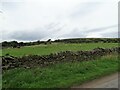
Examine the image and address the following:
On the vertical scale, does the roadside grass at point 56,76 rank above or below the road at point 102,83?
above

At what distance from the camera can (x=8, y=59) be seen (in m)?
24.8

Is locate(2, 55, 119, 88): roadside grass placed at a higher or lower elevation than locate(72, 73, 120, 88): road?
higher

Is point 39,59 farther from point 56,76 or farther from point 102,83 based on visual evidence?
point 102,83

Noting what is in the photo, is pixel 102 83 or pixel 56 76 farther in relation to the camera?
pixel 56 76

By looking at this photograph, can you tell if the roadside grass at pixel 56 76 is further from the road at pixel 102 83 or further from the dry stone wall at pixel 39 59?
the dry stone wall at pixel 39 59

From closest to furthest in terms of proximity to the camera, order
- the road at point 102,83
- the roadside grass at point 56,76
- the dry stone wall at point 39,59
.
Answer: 1. the road at point 102,83
2. the roadside grass at point 56,76
3. the dry stone wall at point 39,59

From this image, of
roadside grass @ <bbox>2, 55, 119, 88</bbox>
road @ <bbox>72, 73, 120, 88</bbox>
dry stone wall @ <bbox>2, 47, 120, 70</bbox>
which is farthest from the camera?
dry stone wall @ <bbox>2, 47, 120, 70</bbox>

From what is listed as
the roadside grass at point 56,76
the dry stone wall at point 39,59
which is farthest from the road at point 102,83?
the dry stone wall at point 39,59

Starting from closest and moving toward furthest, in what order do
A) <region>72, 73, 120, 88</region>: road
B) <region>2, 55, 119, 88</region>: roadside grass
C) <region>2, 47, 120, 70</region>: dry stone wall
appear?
<region>72, 73, 120, 88</region>: road
<region>2, 55, 119, 88</region>: roadside grass
<region>2, 47, 120, 70</region>: dry stone wall

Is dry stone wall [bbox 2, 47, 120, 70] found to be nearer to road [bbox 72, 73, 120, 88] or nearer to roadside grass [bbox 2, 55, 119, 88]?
roadside grass [bbox 2, 55, 119, 88]

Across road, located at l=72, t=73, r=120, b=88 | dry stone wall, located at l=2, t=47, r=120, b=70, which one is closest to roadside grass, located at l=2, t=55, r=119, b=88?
road, located at l=72, t=73, r=120, b=88

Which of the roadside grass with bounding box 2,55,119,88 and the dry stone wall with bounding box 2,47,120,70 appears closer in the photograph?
the roadside grass with bounding box 2,55,119,88

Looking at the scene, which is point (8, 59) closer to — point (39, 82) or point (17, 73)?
point (17, 73)

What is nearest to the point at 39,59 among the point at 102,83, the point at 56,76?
the point at 56,76
